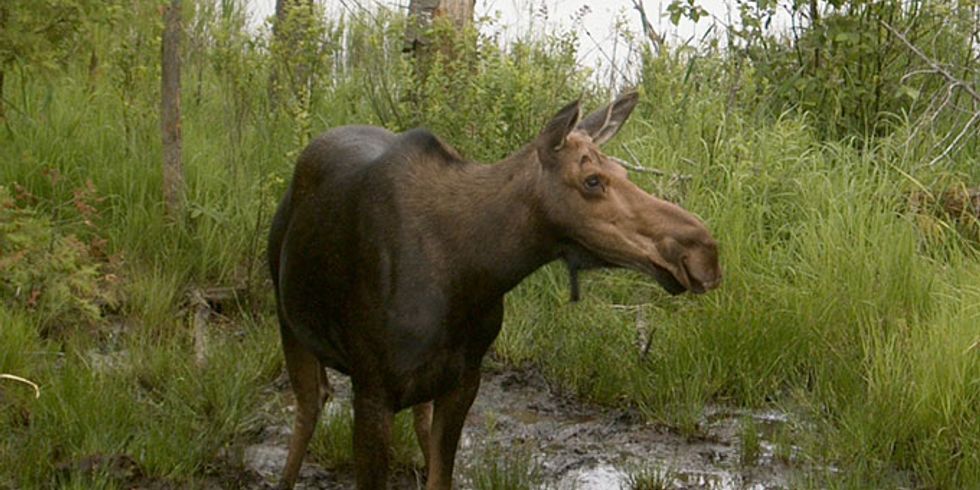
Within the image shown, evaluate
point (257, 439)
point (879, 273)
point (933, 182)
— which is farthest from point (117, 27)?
point (933, 182)

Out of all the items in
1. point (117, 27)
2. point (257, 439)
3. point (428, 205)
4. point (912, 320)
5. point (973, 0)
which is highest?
point (973, 0)

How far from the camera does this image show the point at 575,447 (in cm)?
659

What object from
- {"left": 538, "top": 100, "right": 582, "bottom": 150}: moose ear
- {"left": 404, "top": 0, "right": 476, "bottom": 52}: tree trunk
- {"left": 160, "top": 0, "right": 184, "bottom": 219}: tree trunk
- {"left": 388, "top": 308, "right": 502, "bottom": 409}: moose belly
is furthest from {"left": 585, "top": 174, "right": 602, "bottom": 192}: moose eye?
{"left": 404, "top": 0, "right": 476, "bottom": 52}: tree trunk

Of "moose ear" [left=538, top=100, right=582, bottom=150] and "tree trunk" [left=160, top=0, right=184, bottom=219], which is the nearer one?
"moose ear" [left=538, top=100, right=582, bottom=150]

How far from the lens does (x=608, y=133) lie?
5074 mm

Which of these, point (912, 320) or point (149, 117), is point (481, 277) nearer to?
point (912, 320)

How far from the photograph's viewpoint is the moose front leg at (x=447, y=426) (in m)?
5.25

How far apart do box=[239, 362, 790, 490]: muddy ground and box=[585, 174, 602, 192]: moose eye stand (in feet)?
4.94

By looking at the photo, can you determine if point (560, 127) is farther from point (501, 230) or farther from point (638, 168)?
point (638, 168)

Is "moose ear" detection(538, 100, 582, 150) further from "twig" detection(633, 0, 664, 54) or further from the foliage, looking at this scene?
"twig" detection(633, 0, 664, 54)

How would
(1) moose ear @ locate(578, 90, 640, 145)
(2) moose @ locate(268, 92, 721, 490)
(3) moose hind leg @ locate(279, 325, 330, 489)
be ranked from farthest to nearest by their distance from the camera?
(3) moose hind leg @ locate(279, 325, 330, 489)
(1) moose ear @ locate(578, 90, 640, 145)
(2) moose @ locate(268, 92, 721, 490)

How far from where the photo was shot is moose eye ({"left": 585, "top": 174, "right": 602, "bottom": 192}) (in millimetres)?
4719

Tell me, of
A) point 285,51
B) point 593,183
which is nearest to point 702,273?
point 593,183

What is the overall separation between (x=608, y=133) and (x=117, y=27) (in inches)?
110
